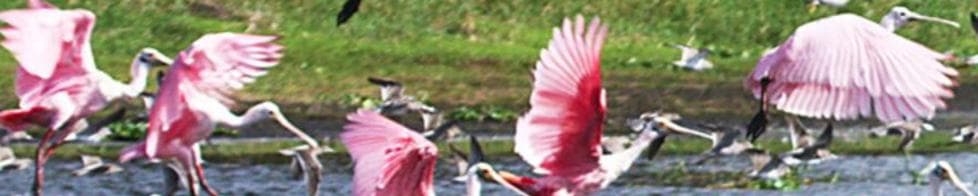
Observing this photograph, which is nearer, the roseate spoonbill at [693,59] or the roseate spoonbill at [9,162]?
the roseate spoonbill at [9,162]

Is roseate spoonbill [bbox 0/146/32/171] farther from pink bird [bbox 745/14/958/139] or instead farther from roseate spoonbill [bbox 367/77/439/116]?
pink bird [bbox 745/14/958/139]

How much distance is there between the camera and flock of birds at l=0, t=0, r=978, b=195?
11.0 metres

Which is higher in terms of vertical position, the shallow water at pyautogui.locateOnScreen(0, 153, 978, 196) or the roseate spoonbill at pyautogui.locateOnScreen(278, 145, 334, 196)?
the roseate spoonbill at pyautogui.locateOnScreen(278, 145, 334, 196)

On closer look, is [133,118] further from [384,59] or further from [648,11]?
[648,11]

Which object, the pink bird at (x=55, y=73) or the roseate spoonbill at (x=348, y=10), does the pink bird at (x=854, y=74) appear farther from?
the roseate spoonbill at (x=348, y=10)

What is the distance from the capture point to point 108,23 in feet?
82.5

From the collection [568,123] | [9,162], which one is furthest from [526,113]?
[9,162]

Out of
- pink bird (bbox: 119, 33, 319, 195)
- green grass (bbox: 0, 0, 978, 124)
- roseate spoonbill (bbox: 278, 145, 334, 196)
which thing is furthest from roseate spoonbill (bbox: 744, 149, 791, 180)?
green grass (bbox: 0, 0, 978, 124)

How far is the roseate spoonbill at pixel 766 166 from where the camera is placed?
54.3 ft

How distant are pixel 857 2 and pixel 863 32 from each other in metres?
16.2

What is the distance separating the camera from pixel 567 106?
1127 centimetres

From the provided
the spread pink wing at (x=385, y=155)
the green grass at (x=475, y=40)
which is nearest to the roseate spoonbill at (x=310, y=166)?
the spread pink wing at (x=385, y=155)

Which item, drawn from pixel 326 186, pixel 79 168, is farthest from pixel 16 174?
pixel 326 186

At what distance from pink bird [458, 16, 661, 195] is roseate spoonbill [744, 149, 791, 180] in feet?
12.4
